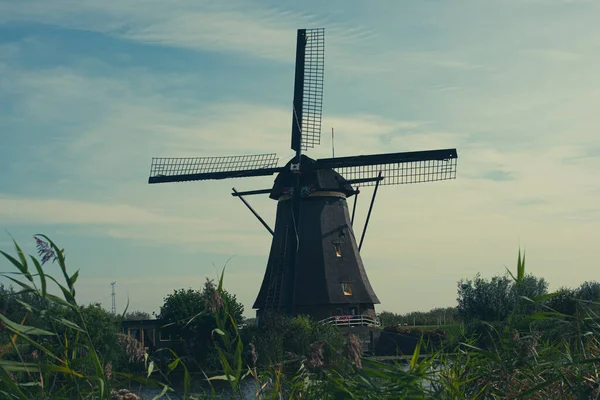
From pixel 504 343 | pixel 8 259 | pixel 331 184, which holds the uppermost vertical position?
pixel 331 184

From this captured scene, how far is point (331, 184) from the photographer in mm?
32281

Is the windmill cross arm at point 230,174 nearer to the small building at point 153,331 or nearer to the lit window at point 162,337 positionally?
the small building at point 153,331

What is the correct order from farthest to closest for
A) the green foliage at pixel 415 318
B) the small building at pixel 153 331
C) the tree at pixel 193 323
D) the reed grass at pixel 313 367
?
the green foliage at pixel 415 318
the small building at pixel 153 331
the tree at pixel 193 323
the reed grass at pixel 313 367

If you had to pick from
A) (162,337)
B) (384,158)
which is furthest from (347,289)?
(162,337)

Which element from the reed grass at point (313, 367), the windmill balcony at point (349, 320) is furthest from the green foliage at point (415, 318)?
the reed grass at point (313, 367)

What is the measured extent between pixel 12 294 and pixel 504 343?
2.96m

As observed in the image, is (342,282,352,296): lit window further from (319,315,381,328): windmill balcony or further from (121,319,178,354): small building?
(121,319,178,354): small building

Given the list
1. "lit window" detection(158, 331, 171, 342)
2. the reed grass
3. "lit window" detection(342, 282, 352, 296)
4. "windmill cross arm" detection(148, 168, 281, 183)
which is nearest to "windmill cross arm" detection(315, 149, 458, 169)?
"windmill cross arm" detection(148, 168, 281, 183)

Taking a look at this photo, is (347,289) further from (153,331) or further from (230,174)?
(153,331)

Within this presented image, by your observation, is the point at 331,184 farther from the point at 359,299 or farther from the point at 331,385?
the point at 331,385

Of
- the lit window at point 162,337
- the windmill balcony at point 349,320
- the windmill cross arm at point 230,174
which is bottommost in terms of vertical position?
the lit window at point 162,337

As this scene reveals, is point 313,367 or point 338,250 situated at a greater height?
point 338,250

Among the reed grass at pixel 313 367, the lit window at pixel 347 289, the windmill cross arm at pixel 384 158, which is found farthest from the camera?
the lit window at pixel 347 289

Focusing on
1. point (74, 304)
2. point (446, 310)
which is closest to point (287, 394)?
point (74, 304)
